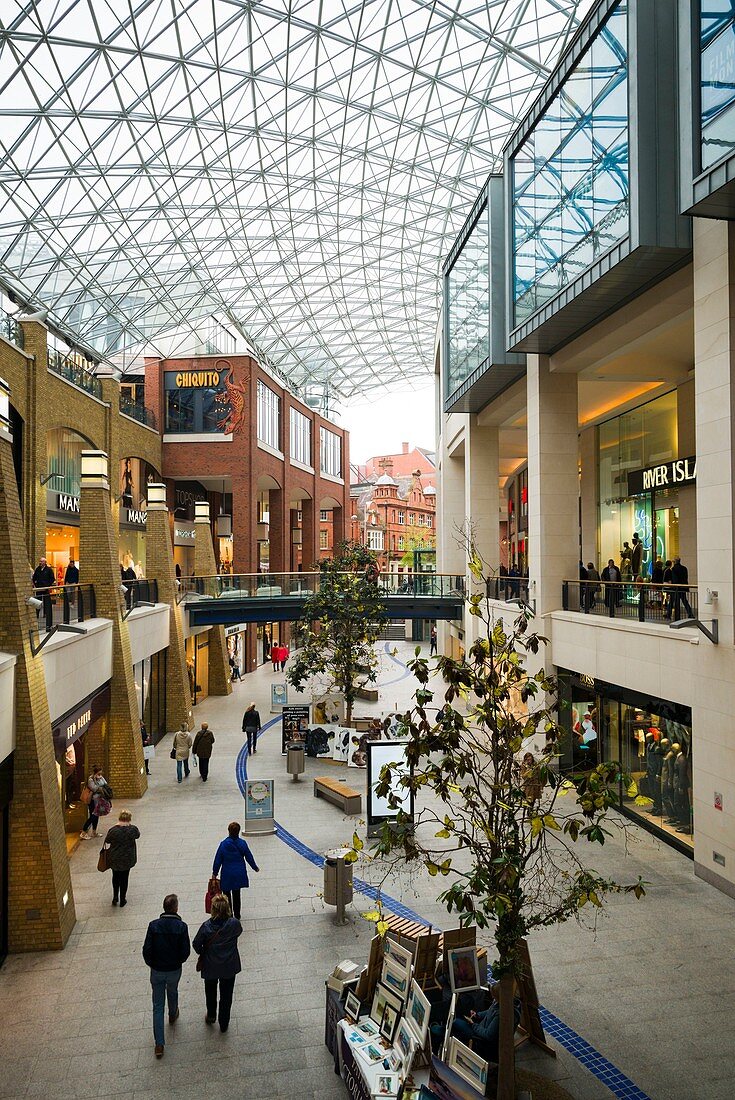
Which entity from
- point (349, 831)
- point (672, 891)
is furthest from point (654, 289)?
point (349, 831)

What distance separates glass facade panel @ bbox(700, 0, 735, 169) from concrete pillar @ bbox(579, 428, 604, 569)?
17374 mm

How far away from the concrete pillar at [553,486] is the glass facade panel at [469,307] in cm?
405

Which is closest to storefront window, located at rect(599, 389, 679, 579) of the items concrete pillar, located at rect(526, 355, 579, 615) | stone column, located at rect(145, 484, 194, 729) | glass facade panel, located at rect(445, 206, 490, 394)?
concrete pillar, located at rect(526, 355, 579, 615)

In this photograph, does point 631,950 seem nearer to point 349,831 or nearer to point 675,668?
point 675,668

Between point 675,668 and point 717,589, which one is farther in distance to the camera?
point 675,668

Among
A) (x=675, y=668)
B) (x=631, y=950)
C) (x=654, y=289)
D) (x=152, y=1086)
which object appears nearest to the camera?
(x=152, y=1086)

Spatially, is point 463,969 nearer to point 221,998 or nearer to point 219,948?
point 219,948

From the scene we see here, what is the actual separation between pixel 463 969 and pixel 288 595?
2753 centimetres

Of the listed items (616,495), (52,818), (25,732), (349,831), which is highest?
(616,495)

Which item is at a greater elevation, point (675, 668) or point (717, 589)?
point (717, 589)

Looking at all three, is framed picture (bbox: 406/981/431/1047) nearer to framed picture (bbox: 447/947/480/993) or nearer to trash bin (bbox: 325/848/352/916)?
framed picture (bbox: 447/947/480/993)

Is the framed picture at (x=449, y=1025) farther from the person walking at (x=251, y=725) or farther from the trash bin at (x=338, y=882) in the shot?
the person walking at (x=251, y=725)

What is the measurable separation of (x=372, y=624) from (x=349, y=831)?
1179 centimetres

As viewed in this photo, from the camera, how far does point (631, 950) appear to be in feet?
32.8
